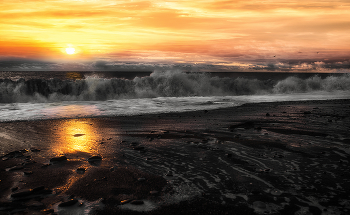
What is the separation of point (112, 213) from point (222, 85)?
28635 mm

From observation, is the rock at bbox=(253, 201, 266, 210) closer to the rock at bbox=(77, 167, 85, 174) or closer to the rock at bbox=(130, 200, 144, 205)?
the rock at bbox=(130, 200, 144, 205)

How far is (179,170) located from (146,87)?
22.0 metres

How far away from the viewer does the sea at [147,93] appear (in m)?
14.8

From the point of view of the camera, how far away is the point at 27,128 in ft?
29.0

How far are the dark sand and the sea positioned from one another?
16.7 feet

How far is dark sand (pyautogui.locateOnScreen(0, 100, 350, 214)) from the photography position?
3.65 m

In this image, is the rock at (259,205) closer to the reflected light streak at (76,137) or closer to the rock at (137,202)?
the rock at (137,202)

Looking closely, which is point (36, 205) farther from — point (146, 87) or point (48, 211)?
point (146, 87)

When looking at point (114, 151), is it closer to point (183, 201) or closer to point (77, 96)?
point (183, 201)

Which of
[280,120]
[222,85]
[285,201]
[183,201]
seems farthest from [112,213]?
[222,85]

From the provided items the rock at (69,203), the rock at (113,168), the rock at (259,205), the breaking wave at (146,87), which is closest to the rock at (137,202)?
the rock at (69,203)

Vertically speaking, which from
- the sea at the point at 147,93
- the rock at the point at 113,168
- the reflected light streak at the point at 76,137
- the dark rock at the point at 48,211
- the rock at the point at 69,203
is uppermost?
the sea at the point at 147,93

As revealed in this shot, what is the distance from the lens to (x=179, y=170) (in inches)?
198

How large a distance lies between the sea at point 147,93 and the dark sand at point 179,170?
5093mm
